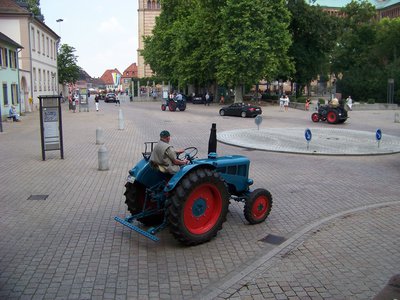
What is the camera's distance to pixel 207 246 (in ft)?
23.2

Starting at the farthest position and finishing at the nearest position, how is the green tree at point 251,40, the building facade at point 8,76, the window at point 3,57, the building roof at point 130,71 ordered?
the building roof at point 130,71, the green tree at point 251,40, the window at point 3,57, the building facade at point 8,76

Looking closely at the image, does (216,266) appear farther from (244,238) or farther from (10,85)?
(10,85)

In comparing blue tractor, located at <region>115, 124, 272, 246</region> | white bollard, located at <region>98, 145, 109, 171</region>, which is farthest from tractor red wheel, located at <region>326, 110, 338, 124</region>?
blue tractor, located at <region>115, 124, 272, 246</region>

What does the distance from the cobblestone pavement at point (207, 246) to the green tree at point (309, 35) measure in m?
45.6

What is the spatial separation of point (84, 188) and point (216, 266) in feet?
18.7

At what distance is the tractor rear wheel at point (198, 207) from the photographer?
6566 mm

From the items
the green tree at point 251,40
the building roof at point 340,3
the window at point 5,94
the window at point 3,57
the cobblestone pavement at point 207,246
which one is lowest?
the cobblestone pavement at point 207,246

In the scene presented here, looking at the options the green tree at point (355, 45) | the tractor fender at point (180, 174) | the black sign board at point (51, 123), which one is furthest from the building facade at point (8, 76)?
the green tree at point (355, 45)

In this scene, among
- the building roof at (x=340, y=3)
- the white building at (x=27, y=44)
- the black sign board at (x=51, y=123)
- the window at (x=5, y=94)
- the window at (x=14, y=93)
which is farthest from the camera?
the building roof at (x=340, y=3)

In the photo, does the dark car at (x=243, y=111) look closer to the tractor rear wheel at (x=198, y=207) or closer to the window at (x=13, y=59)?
the window at (x=13, y=59)

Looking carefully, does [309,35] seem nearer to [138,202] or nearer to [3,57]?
[3,57]

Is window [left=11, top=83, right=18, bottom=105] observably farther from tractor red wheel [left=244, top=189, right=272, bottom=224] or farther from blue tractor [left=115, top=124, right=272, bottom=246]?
tractor red wheel [left=244, top=189, right=272, bottom=224]

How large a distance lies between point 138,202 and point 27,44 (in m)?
37.6

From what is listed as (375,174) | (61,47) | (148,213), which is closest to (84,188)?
(148,213)
